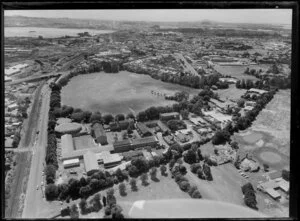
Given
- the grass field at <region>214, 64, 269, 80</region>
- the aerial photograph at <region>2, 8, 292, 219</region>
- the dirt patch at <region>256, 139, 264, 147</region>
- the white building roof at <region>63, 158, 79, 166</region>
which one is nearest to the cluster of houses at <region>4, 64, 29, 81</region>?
the aerial photograph at <region>2, 8, 292, 219</region>

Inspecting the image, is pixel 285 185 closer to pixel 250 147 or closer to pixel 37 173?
pixel 250 147

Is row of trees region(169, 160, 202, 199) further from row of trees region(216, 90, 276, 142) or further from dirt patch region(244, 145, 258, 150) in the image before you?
dirt patch region(244, 145, 258, 150)

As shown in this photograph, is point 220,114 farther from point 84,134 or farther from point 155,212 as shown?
point 155,212

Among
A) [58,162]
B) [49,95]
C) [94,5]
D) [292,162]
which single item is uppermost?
[94,5]

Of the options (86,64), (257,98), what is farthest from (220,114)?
(86,64)

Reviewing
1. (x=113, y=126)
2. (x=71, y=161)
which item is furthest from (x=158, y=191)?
(x=113, y=126)

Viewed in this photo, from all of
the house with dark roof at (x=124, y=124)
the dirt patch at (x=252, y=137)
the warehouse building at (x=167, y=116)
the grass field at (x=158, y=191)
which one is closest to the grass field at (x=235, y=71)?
the warehouse building at (x=167, y=116)
